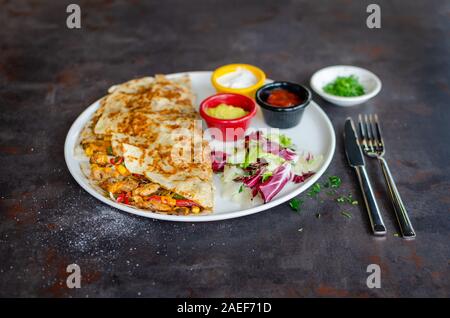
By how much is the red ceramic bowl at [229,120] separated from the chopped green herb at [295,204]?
929mm

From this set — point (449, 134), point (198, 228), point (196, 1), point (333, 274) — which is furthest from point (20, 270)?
point (196, 1)

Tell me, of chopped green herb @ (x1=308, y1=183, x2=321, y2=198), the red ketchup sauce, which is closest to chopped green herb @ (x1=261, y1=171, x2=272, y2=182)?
chopped green herb @ (x1=308, y1=183, x2=321, y2=198)

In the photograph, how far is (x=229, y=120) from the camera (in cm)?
406

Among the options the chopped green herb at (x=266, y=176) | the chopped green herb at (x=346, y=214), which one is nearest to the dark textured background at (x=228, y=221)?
the chopped green herb at (x=346, y=214)

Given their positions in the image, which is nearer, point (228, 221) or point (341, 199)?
point (228, 221)

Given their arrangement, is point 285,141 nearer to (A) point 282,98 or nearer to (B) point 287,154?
(B) point 287,154

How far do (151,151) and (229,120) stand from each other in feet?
2.51

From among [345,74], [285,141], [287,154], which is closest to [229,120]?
[285,141]

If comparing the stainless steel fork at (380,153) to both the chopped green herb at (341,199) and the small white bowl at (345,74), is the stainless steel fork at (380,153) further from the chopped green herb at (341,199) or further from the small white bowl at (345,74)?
the chopped green herb at (341,199)
